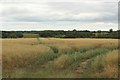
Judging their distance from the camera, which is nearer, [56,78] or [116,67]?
[56,78]

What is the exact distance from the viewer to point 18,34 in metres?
43.1

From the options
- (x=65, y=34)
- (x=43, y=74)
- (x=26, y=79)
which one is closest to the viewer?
(x=26, y=79)

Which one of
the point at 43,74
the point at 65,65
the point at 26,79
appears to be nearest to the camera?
the point at 26,79

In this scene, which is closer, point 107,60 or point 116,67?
point 116,67

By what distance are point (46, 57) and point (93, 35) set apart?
30.8m

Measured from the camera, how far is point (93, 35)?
50.1 metres

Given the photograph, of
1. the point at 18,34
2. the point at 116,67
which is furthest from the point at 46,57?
the point at 18,34

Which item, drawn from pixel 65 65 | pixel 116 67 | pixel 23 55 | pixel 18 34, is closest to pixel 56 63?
pixel 65 65

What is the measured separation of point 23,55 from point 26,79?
5994 millimetres

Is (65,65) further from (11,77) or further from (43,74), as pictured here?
(11,77)

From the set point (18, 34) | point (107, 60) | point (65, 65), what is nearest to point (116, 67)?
point (107, 60)

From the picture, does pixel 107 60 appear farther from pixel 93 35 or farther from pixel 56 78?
pixel 93 35

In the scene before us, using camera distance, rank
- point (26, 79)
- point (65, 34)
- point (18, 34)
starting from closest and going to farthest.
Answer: point (26, 79), point (18, 34), point (65, 34)

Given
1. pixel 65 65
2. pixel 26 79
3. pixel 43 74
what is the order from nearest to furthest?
pixel 26 79 → pixel 43 74 → pixel 65 65
